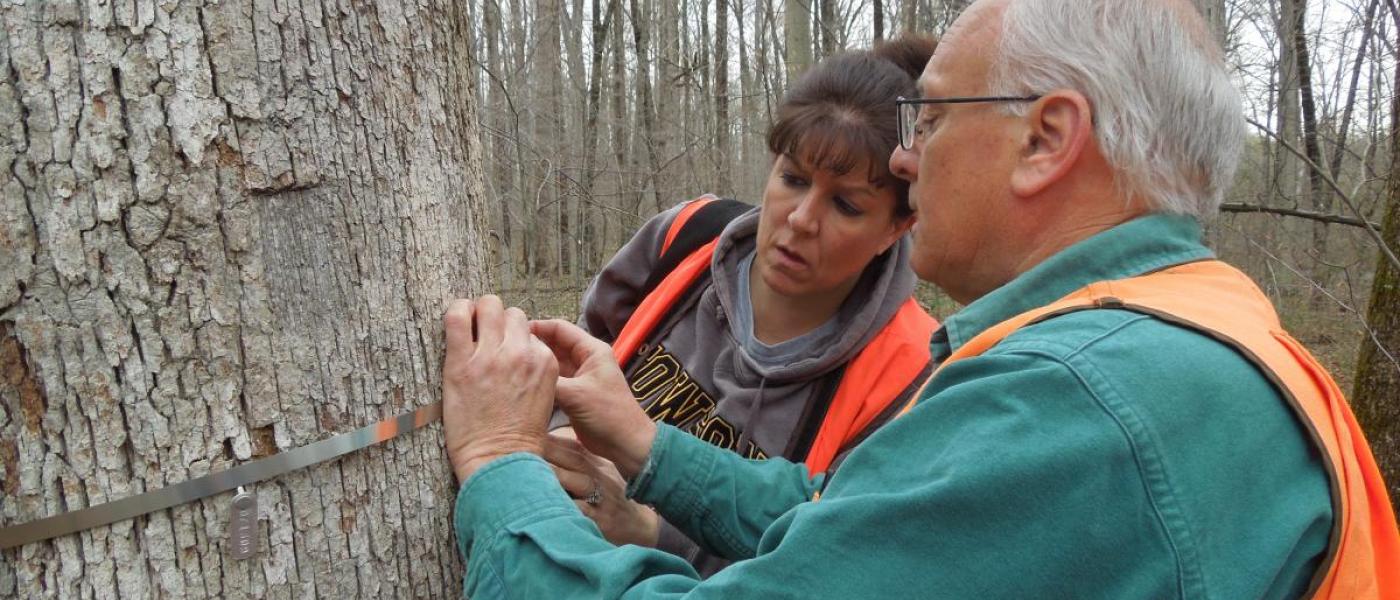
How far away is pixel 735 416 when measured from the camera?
198 cm

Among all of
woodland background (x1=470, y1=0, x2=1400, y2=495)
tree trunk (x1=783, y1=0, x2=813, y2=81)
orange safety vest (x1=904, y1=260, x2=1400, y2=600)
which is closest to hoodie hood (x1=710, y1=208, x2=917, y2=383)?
orange safety vest (x1=904, y1=260, x2=1400, y2=600)

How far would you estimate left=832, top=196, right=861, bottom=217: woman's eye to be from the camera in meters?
2.08

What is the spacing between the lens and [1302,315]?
9547 mm

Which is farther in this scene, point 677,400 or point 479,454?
point 677,400

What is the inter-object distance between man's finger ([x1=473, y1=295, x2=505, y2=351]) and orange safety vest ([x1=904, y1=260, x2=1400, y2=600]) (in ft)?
2.24

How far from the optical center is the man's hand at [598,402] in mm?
1513

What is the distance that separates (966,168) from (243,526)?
1119mm

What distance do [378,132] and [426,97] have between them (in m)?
0.11

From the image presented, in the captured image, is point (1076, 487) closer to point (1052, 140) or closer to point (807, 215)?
point (1052, 140)

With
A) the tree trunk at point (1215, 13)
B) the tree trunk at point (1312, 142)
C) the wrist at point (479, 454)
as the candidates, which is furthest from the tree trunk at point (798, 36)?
the wrist at point (479, 454)

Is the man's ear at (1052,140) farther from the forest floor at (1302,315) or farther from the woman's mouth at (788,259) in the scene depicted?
the forest floor at (1302,315)

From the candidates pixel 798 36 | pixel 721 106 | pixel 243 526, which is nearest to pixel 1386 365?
pixel 243 526

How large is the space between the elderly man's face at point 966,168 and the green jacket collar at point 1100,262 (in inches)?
4.7

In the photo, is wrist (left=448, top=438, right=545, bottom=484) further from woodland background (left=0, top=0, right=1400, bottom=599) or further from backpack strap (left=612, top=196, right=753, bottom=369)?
backpack strap (left=612, top=196, right=753, bottom=369)
